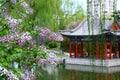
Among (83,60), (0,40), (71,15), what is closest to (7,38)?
(0,40)

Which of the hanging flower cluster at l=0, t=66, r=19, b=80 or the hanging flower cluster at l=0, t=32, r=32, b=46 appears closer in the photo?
the hanging flower cluster at l=0, t=66, r=19, b=80

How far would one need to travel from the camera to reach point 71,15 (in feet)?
101

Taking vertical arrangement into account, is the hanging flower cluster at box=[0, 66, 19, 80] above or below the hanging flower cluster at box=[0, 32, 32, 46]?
below

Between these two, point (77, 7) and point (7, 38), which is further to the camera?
point (77, 7)

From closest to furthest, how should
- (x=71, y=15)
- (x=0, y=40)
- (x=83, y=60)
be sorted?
(x=0, y=40) < (x=83, y=60) < (x=71, y=15)

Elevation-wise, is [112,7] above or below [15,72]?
above

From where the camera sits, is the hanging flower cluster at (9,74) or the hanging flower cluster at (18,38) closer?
the hanging flower cluster at (9,74)

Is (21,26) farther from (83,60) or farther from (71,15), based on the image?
(71,15)

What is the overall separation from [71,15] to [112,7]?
27694mm

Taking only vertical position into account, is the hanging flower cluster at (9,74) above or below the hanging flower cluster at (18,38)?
below

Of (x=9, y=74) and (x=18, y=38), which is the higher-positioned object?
(x=18, y=38)

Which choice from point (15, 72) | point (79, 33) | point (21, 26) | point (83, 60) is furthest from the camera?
point (79, 33)

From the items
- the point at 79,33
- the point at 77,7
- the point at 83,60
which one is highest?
the point at 77,7

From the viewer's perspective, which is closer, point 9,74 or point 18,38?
point 9,74
